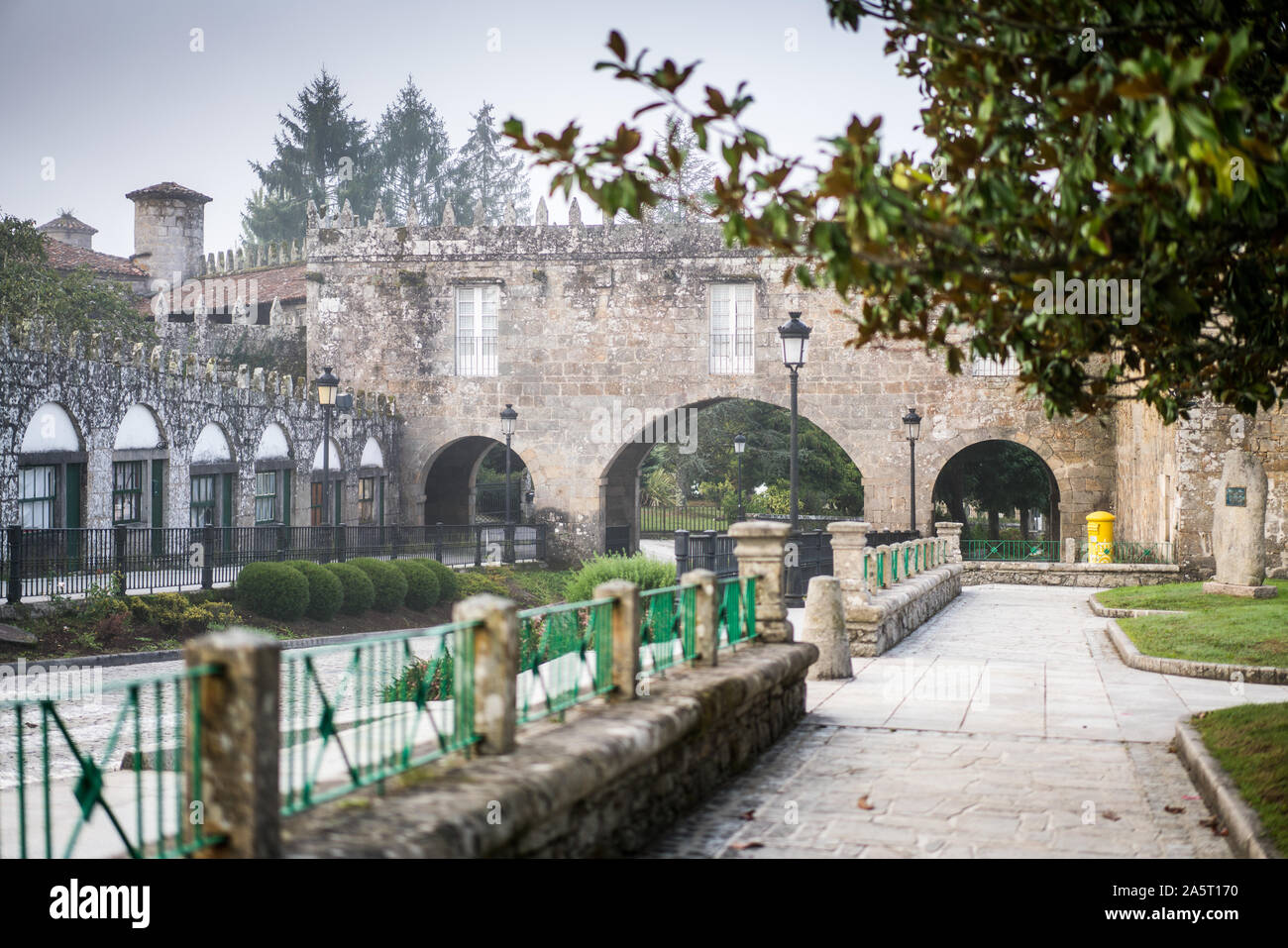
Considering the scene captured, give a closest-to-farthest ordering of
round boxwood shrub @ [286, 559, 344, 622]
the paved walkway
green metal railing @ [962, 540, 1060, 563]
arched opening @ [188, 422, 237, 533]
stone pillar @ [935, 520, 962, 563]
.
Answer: the paved walkway
round boxwood shrub @ [286, 559, 344, 622]
stone pillar @ [935, 520, 962, 563]
arched opening @ [188, 422, 237, 533]
green metal railing @ [962, 540, 1060, 563]

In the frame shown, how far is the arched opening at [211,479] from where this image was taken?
24016mm

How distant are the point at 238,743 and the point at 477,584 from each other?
69.1 ft

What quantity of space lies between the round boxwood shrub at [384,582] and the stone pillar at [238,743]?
1812 centimetres

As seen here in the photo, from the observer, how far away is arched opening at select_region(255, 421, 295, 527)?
86.2 feet

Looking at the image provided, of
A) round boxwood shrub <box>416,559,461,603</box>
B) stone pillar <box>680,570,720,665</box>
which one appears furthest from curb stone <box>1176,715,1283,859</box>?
round boxwood shrub <box>416,559,461,603</box>

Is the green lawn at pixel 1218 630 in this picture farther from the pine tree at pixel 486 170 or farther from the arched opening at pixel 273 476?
the pine tree at pixel 486 170

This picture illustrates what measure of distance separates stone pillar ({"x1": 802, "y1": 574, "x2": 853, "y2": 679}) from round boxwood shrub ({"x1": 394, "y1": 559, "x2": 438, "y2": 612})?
40.1ft

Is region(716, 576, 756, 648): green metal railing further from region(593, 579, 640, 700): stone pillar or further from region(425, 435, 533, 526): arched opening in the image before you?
region(425, 435, 533, 526): arched opening

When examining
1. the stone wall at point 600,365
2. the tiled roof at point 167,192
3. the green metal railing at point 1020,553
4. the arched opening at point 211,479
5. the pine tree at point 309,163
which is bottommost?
the green metal railing at point 1020,553

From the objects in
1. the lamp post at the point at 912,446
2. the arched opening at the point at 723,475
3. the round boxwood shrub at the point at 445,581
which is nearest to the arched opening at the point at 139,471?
the round boxwood shrub at the point at 445,581

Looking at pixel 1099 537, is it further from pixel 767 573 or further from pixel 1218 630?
pixel 767 573

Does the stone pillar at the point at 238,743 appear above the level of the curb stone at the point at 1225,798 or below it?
above

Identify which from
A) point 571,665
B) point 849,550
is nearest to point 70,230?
point 849,550

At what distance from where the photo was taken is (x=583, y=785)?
5004 mm
